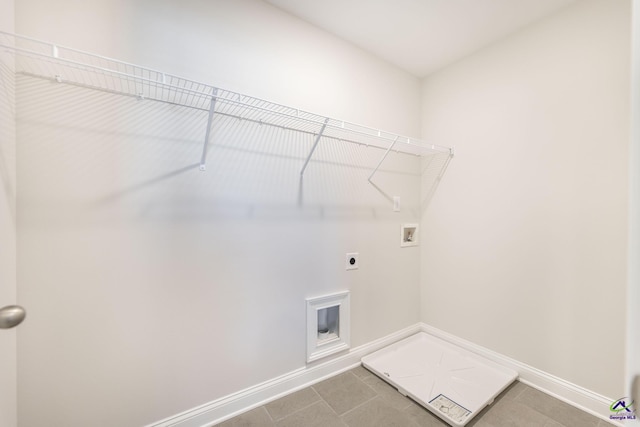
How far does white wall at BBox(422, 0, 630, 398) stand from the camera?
1.47 m

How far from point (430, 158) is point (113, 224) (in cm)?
243

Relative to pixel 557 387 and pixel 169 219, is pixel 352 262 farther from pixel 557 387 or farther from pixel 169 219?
pixel 557 387

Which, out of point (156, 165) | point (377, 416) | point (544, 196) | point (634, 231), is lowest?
point (377, 416)

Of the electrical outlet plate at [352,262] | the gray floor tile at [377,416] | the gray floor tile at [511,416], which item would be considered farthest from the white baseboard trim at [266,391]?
the gray floor tile at [511,416]

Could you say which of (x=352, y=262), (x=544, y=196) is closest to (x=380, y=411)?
(x=352, y=262)

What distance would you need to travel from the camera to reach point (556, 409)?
155 cm

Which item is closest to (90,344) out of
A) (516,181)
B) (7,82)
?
(7,82)

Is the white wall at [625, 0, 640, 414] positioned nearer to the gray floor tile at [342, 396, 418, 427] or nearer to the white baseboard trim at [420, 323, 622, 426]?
the gray floor tile at [342, 396, 418, 427]

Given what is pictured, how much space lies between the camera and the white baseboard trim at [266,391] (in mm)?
1378

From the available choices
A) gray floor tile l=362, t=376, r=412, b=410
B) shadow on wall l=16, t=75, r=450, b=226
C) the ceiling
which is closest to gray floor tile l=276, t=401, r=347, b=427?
gray floor tile l=362, t=376, r=412, b=410

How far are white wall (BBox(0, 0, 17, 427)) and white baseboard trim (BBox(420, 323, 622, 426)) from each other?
272 centimetres

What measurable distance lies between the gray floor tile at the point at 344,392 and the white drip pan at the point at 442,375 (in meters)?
0.17

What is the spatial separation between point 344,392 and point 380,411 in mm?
256

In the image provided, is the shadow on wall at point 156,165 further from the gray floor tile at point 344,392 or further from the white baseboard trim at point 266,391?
the gray floor tile at point 344,392
